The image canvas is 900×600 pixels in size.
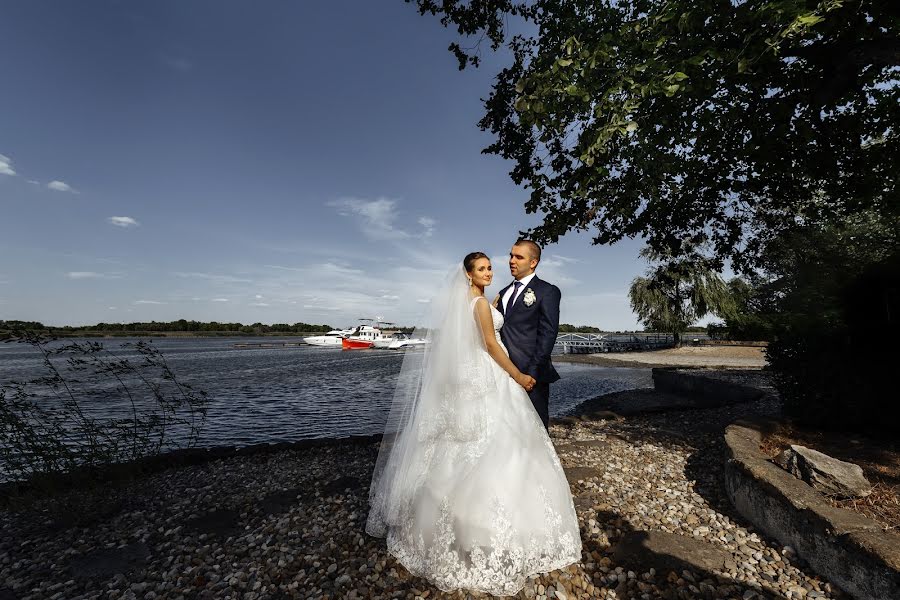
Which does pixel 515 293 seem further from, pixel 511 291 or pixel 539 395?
pixel 539 395

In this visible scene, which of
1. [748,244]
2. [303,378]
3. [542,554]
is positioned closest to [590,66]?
[542,554]

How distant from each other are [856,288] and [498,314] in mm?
6005

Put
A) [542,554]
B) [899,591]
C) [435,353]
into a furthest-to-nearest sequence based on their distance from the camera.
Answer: [435,353]
[542,554]
[899,591]

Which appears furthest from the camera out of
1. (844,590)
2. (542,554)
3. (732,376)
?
(732,376)

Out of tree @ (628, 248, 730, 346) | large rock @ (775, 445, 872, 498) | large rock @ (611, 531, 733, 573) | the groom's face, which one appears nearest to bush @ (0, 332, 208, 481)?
the groom's face

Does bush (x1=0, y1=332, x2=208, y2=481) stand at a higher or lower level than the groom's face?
lower

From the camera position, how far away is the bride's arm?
383cm

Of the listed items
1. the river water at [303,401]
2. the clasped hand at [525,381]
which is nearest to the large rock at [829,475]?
the clasped hand at [525,381]

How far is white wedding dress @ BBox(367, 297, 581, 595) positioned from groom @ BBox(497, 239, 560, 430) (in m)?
0.35

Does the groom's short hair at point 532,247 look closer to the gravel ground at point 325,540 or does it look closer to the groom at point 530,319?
the groom at point 530,319

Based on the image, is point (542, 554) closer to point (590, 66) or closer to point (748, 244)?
point (590, 66)

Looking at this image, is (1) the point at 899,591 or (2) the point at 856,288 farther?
(2) the point at 856,288

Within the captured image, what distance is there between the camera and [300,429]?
12555 millimetres

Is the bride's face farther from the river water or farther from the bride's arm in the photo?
the river water
